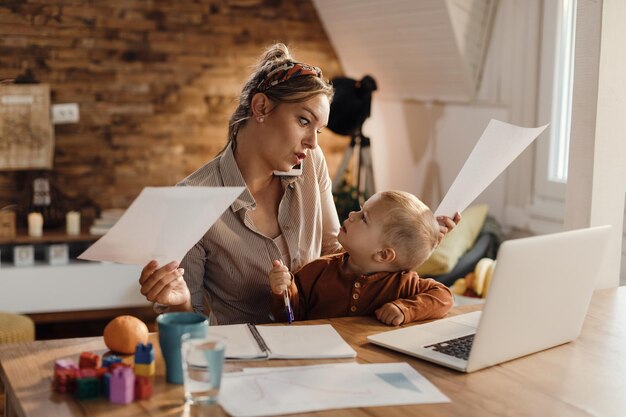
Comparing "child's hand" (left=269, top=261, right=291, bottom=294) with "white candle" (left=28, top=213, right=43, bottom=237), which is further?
"white candle" (left=28, top=213, right=43, bottom=237)

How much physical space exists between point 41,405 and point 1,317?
271 cm

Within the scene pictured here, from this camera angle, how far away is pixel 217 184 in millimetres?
2148

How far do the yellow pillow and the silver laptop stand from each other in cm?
198

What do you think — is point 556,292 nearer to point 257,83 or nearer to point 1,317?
point 257,83

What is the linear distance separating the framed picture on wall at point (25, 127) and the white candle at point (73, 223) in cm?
29

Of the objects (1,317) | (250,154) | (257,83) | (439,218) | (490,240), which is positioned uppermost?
(257,83)

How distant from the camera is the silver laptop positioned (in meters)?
1.50

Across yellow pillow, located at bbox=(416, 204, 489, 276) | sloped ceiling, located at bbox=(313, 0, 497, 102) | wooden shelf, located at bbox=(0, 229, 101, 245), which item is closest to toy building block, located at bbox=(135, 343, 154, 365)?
yellow pillow, located at bbox=(416, 204, 489, 276)

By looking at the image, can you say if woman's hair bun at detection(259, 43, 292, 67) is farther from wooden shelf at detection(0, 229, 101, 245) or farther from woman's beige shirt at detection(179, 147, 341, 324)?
wooden shelf at detection(0, 229, 101, 245)

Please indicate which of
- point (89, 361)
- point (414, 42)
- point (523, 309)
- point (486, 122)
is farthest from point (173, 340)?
point (414, 42)

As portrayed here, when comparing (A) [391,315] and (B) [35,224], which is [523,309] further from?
(B) [35,224]

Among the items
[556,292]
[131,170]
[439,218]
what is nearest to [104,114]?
[131,170]

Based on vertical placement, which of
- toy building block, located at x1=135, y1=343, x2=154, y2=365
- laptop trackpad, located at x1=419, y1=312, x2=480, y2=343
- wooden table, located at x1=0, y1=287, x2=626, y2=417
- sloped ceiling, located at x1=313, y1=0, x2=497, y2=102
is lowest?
wooden table, located at x1=0, y1=287, x2=626, y2=417

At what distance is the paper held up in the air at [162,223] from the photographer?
1.39m
